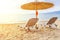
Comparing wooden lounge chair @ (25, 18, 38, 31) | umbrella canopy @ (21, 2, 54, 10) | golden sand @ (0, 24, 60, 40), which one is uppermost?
umbrella canopy @ (21, 2, 54, 10)

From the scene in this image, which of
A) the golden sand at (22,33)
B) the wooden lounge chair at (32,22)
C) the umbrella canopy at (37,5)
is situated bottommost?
the golden sand at (22,33)

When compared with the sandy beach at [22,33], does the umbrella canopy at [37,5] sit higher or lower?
higher

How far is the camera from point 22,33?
2.05 m

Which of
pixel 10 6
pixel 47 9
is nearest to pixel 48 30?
pixel 47 9

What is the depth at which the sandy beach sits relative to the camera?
2.00m

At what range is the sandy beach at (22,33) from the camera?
200 cm

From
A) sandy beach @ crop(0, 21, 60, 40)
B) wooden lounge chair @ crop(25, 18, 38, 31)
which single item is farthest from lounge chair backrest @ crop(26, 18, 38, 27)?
sandy beach @ crop(0, 21, 60, 40)

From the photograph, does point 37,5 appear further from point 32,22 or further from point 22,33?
point 22,33

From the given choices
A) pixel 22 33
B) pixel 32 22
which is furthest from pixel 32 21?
pixel 22 33

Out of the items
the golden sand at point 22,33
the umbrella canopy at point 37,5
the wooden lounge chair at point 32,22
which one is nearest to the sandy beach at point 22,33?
the golden sand at point 22,33

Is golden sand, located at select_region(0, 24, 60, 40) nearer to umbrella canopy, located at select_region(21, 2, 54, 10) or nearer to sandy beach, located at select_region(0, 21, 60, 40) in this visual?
sandy beach, located at select_region(0, 21, 60, 40)

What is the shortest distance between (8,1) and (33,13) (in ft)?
1.20

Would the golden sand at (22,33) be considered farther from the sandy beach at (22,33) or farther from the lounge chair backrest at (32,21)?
the lounge chair backrest at (32,21)

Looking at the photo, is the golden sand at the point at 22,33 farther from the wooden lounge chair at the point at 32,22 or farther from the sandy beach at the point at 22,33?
the wooden lounge chair at the point at 32,22
